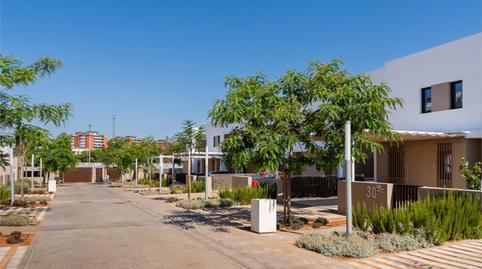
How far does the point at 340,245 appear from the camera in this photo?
31.7 feet

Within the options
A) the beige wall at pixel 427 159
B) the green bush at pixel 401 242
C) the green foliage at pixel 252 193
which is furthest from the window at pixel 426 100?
the green bush at pixel 401 242

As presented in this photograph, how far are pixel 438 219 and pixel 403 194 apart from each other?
13.2 ft

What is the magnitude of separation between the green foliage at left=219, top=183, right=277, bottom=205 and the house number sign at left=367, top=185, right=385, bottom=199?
621 centimetres

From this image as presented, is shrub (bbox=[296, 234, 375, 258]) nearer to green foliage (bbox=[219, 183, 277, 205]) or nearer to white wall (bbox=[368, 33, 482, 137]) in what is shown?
green foliage (bbox=[219, 183, 277, 205])

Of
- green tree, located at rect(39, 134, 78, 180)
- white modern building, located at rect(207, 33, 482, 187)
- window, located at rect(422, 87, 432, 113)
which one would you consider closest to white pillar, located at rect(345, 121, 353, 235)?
white modern building, located at rect(207, 33, 482, 187)

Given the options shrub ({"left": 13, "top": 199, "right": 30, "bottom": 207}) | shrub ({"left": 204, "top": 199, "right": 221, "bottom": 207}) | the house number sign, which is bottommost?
shrub ({"left": 13, "top": 199, "right": 30, "bottom": 207})

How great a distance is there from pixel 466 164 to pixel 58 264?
13590 mm

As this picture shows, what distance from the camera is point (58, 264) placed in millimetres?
8953

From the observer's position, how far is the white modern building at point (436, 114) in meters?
18.5

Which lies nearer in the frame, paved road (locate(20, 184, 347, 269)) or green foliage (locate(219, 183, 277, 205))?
paved road (locate(20, 184, 347, 269))

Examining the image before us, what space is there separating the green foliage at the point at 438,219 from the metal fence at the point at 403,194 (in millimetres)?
2561

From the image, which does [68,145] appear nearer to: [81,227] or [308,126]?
[81,227]

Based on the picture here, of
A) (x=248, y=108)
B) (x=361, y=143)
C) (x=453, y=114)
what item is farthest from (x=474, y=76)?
(x=248, y=108)

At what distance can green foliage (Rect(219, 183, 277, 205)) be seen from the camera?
67.6 feet
